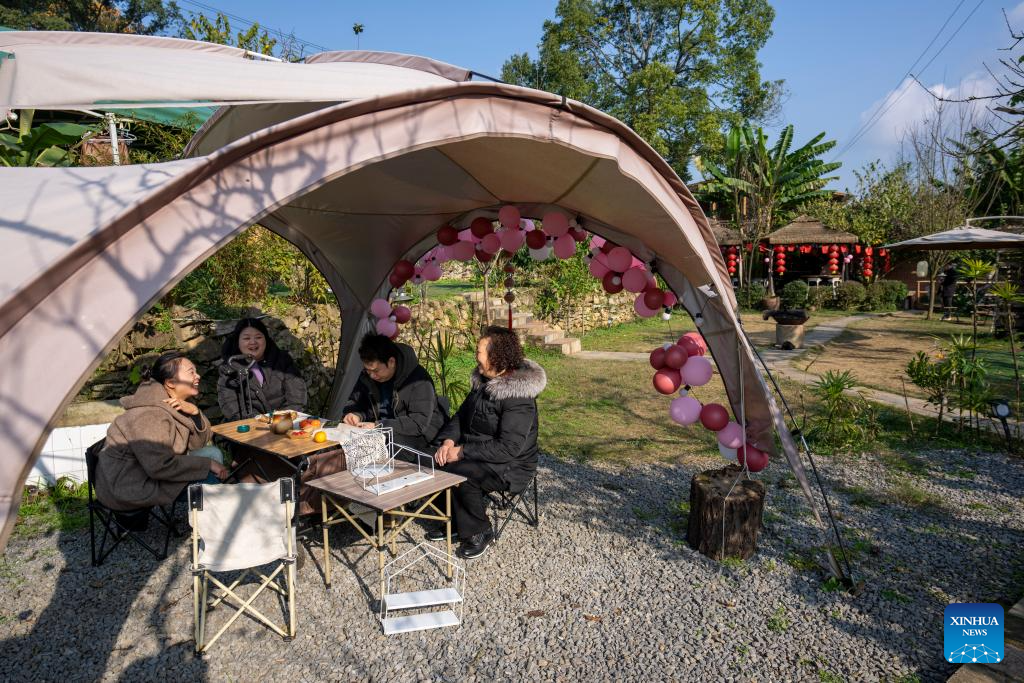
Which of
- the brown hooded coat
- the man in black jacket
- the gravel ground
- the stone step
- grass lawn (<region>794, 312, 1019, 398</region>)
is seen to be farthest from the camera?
the stone step

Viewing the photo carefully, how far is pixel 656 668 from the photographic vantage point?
2904 mm

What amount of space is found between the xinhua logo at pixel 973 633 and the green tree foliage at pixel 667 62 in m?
27.4

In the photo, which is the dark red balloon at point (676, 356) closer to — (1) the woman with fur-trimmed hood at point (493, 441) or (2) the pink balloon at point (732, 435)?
(2) the pink balloon at point (732, 435)

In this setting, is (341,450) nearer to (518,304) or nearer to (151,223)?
(151,223)

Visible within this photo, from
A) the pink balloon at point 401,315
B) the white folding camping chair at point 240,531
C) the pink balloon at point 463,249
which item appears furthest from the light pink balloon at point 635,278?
the white folding camping chair at point 240,531

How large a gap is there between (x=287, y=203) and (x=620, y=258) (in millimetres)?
2525

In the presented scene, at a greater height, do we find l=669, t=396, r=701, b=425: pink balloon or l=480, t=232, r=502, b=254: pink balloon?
l=480, t=232, r=502, b=254: pink balloon

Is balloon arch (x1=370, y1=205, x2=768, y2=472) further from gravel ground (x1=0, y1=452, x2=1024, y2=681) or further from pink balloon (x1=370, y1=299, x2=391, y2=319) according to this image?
gravel ground (x1=0, y1=452, x2=1024, y2=681)

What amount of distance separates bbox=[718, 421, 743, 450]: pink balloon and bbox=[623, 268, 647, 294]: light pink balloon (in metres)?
1.29

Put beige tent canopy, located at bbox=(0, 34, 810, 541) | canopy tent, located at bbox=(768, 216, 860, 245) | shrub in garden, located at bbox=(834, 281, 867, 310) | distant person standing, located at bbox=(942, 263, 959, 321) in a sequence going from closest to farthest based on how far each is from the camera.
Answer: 1. beige tent canopy, located at bbox=(0, 34, 810, 541)
2. distant person standing, located at bbox=(942, 263, 959, 321)
3. shrub in garden, located at bbox=(834, 281, 867, 310)
4. canopy tent, located at bbox=(768, 216, 860, 245)

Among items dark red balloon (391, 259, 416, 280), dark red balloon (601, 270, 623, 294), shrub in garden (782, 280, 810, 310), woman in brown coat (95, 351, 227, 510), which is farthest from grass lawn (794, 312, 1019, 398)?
woman in brown coat (95, 351, 227, 510)

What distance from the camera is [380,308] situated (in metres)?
6.12

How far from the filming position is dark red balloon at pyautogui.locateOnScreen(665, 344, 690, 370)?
13.6 ft

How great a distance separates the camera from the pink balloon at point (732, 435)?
3945 mm
